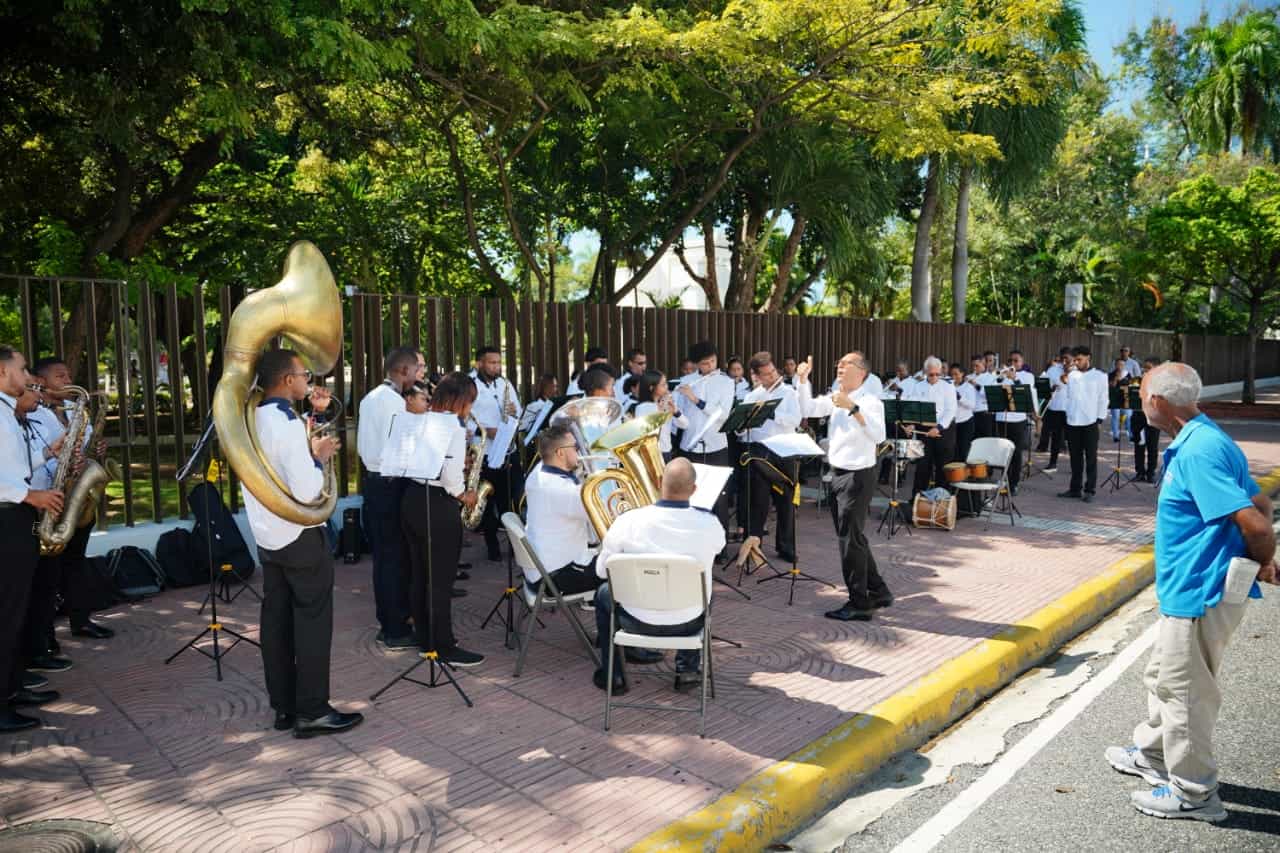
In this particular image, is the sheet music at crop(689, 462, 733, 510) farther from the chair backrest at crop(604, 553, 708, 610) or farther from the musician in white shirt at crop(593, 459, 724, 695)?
the chair backrest at crop(604, 553, 708, 610)

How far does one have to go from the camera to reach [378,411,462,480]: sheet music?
18.3 ft

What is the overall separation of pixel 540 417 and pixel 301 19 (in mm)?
4100

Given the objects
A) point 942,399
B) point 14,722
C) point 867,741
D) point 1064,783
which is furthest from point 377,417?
point 942,399

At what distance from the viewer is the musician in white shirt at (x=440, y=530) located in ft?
18.8

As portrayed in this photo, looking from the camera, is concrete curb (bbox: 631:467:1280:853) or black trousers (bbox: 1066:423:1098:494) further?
black trousers (bbox: 1066:423:1098:494)

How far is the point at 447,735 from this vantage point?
195 inches

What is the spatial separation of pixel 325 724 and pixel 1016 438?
11071 millimetres

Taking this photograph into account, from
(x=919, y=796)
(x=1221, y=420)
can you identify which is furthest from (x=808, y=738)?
(x=1221, y=420)

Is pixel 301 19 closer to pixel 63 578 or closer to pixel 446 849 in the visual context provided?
pixel 63 578

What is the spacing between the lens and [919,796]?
14.9 ft

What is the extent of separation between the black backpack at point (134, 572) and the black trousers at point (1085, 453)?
11.2 meters

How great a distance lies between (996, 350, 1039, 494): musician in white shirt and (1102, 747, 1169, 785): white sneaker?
801 cm

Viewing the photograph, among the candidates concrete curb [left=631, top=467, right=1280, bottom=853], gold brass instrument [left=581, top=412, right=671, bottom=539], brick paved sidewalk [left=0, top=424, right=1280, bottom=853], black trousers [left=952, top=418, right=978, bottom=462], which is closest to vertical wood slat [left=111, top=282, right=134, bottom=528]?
brick paved sidewalk [left=0, top=424, right=1280, bottom=853]

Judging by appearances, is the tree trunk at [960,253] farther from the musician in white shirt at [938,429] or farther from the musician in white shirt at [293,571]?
the musician in white shirt at [293,571]
